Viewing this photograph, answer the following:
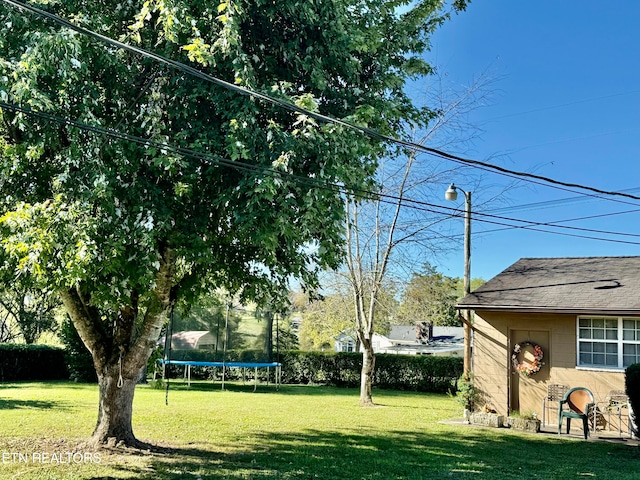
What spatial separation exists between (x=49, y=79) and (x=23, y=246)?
1.94m

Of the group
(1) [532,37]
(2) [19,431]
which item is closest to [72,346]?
(2) [19,431]

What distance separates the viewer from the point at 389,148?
9.71 metres

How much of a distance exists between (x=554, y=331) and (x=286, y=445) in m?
6.44

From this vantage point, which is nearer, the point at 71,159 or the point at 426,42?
the point at 71,159

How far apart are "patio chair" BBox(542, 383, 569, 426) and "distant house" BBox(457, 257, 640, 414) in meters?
0.15

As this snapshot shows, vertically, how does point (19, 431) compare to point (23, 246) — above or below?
below

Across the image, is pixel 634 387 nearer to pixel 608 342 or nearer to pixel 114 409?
pixel 608 342

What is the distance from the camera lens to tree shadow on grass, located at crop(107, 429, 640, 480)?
762 centimetres

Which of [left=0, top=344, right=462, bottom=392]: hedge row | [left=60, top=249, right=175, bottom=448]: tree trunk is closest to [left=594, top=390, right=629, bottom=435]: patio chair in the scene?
[left=60, top=249, right=175, bottom=448]: tree trunk

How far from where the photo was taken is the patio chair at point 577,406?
433 inches

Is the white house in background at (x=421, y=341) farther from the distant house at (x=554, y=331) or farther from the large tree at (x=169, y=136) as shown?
the large tree at (x=169, y=136)

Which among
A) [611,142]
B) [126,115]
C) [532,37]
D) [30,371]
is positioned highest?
[532,37]

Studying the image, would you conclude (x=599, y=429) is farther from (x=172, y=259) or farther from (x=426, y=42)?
(x=172, y=259)

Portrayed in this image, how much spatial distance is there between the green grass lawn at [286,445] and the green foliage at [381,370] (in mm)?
5743
